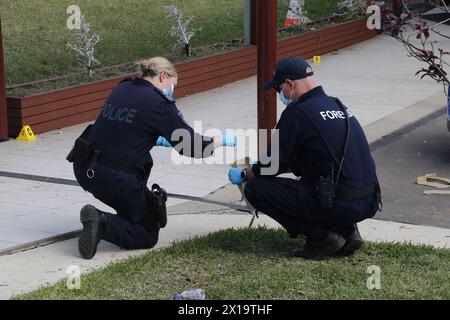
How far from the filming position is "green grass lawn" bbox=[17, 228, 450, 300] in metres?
5.57

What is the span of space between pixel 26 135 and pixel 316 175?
195 inches

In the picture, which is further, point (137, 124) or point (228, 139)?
point (228, 139)

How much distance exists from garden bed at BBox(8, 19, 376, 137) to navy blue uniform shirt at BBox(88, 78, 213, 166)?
13.4 feet

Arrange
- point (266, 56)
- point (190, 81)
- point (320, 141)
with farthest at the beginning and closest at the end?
point (190, 81) < point (266, 56) < point (320, 141)

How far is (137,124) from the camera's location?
21.0 ft

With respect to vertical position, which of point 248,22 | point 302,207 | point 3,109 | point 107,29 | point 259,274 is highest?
point 302,207

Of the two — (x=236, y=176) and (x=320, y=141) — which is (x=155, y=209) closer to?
(x=236, y=176)

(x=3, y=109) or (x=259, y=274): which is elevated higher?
(x=259, y=274)

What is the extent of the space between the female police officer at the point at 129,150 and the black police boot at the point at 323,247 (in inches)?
36.1

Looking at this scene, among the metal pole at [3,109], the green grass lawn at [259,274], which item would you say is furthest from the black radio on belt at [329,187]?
the metal pole at [3,109]

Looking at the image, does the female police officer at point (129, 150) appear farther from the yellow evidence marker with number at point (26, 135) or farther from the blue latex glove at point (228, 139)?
the yellow evidence marker with number at point (26, 135)

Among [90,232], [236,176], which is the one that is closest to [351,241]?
[236,176]

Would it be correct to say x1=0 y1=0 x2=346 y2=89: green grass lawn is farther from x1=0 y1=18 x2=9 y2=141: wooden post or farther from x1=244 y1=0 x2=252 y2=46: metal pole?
x1=0 y1=18 x2=9 y2=141: wooden post
